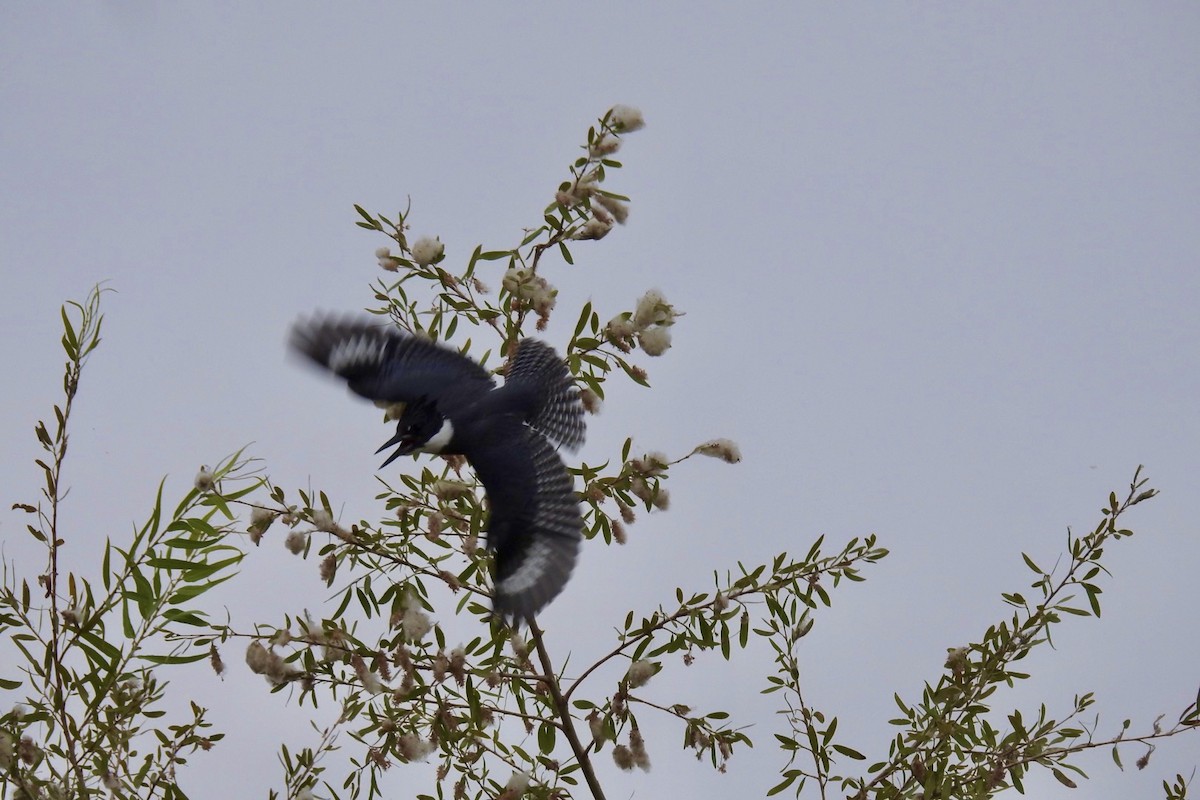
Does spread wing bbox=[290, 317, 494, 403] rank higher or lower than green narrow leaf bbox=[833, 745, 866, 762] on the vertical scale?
higher

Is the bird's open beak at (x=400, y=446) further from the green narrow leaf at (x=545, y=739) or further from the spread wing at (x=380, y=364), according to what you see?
the green narrow leaf at (x=545, y=739)

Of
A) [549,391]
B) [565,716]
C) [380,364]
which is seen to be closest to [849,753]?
[565,716]

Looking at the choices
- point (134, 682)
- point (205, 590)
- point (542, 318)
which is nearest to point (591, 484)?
point (542, 318)

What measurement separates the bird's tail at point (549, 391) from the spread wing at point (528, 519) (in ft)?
0.45

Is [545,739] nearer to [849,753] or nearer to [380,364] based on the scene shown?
[849,753]

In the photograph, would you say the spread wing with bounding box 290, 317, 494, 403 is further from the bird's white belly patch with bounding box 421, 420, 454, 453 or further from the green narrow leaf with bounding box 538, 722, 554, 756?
the green narrow leaf with bounding box 538, 722, 554, 756

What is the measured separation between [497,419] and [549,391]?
169mm

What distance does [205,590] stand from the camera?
2188 mm

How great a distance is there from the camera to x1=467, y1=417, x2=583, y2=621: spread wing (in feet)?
7.82

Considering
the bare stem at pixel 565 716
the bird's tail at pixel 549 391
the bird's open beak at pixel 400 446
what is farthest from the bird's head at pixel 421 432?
the bare stem at pixel 565 716

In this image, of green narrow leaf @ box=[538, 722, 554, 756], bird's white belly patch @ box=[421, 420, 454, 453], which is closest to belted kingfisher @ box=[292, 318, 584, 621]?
bird's white belly patch @ box=[421, 420, 454, 453]

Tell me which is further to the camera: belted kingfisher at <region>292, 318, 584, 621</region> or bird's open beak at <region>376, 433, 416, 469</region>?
bird's open beak at <region>376, 433, 416, 469</region>

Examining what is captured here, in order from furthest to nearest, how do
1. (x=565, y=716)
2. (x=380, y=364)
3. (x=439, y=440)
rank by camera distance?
(x=380, y=364)
(x=439, y=440)
(x=565, y=716)

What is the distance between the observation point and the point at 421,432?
10.1 ft
